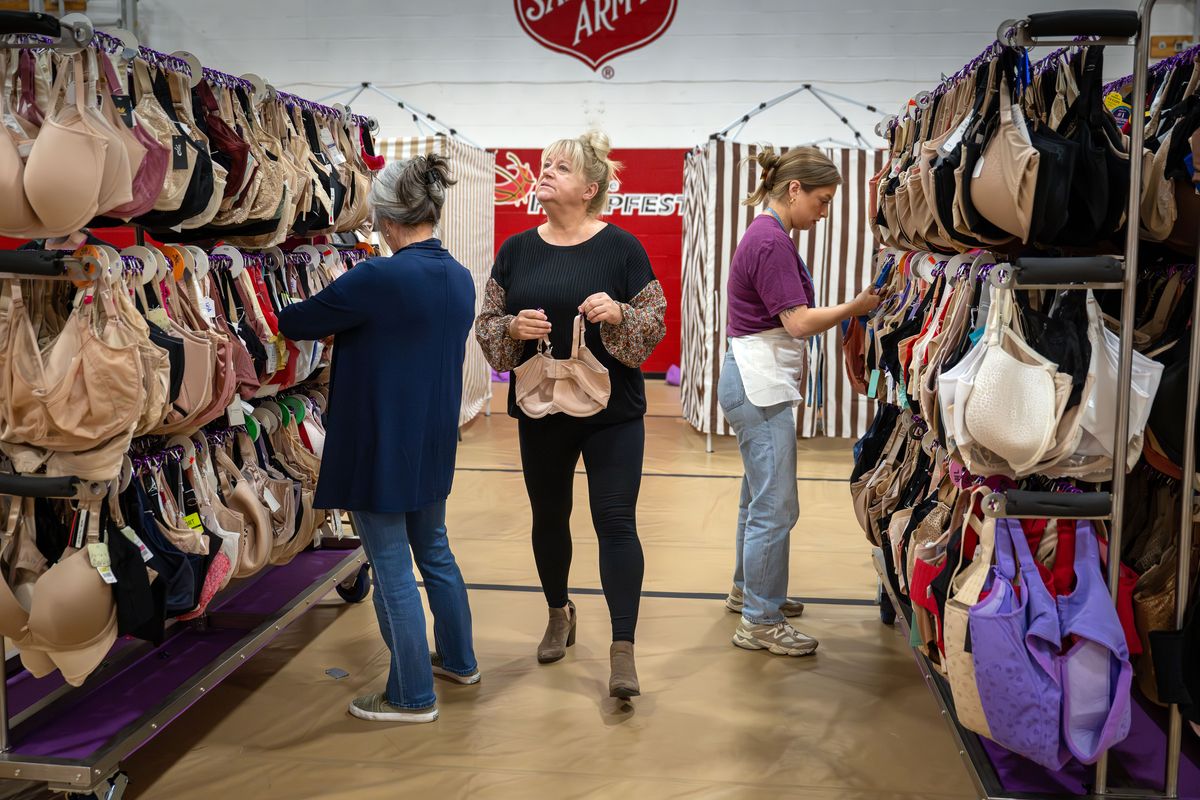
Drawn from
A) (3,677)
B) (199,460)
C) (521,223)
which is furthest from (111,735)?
(521,223)

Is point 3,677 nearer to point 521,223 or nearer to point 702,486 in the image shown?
point 702,486

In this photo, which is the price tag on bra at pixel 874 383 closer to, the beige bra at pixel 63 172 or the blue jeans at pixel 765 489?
the blue jeans at pixel 765 489

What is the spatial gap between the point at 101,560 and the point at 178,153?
0.94m

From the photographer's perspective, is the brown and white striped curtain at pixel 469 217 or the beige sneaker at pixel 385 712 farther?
the brown and white striped curtain at pixel 469 217

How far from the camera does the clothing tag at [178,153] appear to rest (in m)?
2.49

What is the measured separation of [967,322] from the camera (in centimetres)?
240

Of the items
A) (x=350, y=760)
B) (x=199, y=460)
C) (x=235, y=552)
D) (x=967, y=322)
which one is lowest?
(x=350, y=760)

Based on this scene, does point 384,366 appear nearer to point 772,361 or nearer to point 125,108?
point 125,108

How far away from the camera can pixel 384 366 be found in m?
2.81

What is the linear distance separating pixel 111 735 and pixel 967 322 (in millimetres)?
2199

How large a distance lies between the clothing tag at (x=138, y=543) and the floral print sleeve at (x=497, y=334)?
3.56 ft

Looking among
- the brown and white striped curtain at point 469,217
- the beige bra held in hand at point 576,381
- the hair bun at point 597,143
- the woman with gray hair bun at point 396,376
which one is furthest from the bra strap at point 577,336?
the brown and white striped curtain at point 469,217

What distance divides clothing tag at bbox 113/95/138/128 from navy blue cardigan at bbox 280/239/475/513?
0.60m

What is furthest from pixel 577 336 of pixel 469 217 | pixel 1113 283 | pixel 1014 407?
pixel 469 217
